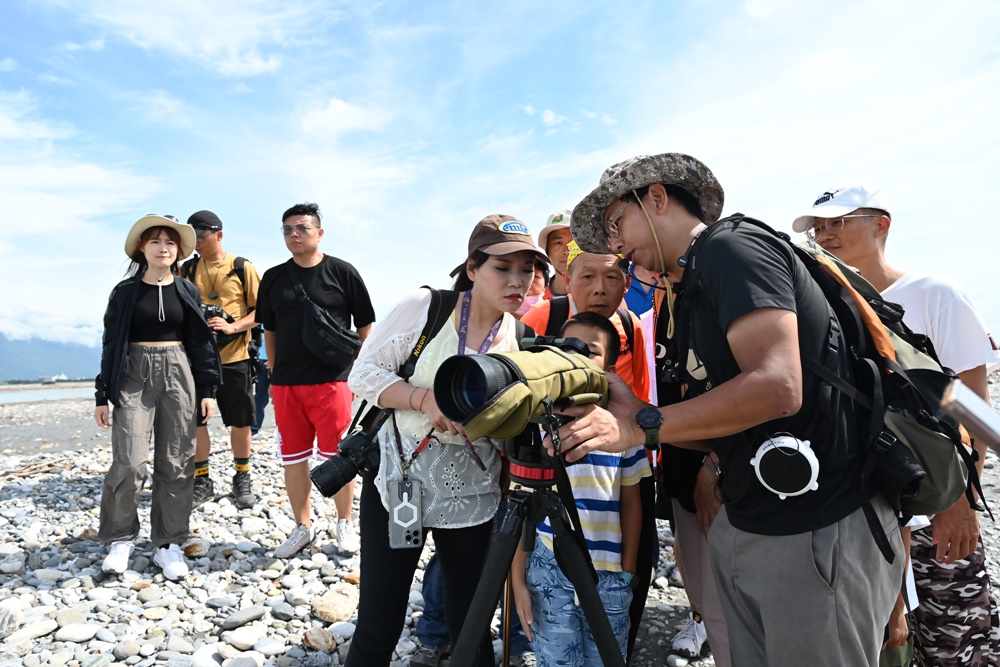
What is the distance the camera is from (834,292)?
1.91 meters

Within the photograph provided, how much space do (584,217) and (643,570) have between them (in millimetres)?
1668

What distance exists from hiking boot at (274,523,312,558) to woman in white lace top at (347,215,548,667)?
288 cm

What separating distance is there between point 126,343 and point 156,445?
2.82 ft

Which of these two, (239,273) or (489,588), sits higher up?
(239,273)

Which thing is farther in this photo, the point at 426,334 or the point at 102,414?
the point at 102,414

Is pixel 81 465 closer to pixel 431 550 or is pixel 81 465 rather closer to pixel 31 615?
pixel 31 615

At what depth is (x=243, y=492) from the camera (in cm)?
653

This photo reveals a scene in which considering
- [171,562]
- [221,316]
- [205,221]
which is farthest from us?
[205,221]

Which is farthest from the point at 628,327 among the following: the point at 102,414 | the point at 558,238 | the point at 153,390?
the point at 102,414

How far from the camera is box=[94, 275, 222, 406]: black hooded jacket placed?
4742mm

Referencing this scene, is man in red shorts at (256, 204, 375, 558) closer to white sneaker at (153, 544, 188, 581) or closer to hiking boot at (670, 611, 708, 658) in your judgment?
white sneaker at (153, 544, 188, 581)

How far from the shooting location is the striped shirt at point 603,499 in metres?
2.75

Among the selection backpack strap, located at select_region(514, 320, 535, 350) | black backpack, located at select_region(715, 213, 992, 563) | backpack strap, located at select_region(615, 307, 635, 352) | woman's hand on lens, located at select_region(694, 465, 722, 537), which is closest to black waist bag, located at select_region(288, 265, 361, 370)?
backpack strap, located at select_region(514, 320, 535, 350)

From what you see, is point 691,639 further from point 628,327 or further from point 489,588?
point 489,588
